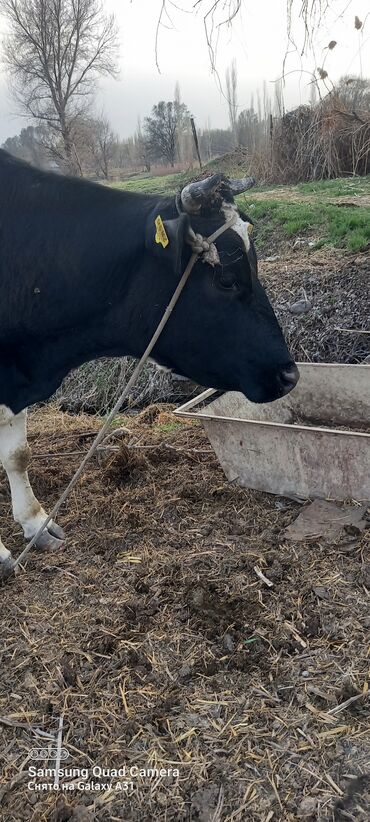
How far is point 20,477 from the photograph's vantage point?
13.1 ft

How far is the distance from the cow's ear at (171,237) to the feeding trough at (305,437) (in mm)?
1349

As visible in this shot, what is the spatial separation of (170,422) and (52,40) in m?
31.9

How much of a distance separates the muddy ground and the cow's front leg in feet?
0.47

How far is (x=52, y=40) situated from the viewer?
30531 mm

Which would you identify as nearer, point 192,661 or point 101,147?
point 192,661

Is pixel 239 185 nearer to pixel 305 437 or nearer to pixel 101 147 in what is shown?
pixel 305 437

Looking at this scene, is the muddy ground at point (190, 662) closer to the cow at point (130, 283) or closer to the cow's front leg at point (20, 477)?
the cow's front leg at point (20, 477)

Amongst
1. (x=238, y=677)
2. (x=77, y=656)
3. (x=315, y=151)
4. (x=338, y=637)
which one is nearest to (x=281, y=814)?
(x=238, y=677)

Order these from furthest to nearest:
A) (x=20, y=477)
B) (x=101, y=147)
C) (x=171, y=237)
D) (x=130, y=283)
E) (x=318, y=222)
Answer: (x=101, y=147) → (x=318, y=222) → (x=20, y=477) → (x=130, y=283) → (x=171, y=237)

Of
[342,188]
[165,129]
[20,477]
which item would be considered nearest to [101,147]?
[165,129]

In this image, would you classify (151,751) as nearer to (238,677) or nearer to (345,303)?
(238,677)

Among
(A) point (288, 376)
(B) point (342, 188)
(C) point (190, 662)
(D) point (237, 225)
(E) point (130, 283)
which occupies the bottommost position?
(C) point (190, 662)

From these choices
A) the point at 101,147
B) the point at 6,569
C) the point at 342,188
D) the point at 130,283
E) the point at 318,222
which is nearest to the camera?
the point at 130,283

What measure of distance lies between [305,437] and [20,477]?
186cm
